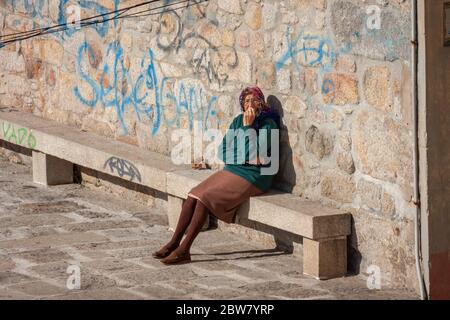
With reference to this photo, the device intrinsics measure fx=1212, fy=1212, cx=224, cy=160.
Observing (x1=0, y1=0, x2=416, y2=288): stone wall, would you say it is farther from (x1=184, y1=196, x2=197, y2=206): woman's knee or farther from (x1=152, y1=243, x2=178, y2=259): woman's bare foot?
(x1=152, y1=243, x2=178, y2=259): woman's bare foot

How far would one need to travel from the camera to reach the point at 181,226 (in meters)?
8.90

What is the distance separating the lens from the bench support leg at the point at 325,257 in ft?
27.3

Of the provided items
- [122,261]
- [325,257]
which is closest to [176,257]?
[122,261]

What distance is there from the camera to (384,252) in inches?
320

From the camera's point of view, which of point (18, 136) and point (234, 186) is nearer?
point (234, 186)

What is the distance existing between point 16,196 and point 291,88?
10.7 ft

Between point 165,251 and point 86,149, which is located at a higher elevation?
point 86,149

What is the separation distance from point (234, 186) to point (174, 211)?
1.03 metres

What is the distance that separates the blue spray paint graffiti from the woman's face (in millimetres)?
717

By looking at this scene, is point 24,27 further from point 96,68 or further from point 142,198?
point 142,198

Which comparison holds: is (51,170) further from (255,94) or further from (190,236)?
(255,94)

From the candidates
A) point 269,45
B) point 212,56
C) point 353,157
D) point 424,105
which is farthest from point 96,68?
A: point 424,105

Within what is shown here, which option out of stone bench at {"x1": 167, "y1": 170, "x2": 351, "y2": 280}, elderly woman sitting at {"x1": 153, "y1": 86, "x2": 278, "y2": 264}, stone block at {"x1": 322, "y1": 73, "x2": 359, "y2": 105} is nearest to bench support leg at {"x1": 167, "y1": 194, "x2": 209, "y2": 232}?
elderly woman sitting at {"x1": 153, "y1": 86, "x2": 278, "y2": 264}

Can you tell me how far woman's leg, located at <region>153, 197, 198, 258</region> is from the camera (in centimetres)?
888
